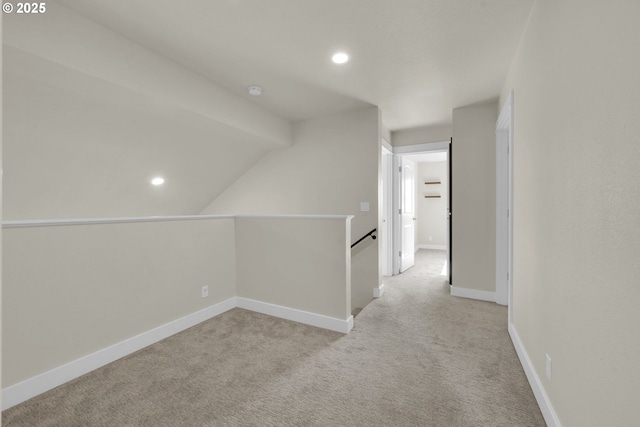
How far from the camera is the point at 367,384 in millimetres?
2076

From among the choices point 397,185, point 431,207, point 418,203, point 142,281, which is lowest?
point 142,281

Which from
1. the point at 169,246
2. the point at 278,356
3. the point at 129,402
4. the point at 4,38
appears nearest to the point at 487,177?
the point at 278,356

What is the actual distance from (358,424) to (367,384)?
35cm

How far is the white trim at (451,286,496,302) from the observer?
3.70m

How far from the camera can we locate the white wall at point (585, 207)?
1117 mm

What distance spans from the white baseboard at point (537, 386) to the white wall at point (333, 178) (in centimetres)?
168

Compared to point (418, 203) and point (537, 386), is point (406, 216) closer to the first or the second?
point (418, 203)

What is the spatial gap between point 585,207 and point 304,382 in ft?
6.01

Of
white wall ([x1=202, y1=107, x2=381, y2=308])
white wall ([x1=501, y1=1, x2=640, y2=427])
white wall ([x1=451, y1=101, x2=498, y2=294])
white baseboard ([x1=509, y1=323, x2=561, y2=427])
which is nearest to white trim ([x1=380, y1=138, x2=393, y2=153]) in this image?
white wall ([x1=202, y1=107, x2=381, y2=308])

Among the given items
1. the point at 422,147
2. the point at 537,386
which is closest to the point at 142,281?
the point at 537,386

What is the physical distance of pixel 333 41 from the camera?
2389 millimetres

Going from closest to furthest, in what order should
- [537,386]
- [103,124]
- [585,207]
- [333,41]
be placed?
[585,207] → [537,386] → [333,41] → [103,124]

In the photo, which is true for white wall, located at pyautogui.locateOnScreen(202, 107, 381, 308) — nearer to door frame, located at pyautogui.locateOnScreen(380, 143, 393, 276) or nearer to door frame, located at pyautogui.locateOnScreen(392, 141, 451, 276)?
door frame, located at pyautogui.locateOnScreen(380, 143, 393, 276)

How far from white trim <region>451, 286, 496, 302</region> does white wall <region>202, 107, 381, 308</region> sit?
3.17 ft
